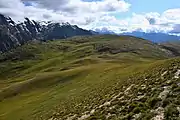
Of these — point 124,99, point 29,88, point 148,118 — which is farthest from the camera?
point 29,88

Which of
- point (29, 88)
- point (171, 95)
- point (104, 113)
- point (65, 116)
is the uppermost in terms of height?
point (171, 95)

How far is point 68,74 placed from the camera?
308 ft

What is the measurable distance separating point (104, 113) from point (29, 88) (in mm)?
63320

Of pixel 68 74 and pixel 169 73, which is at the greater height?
pixel 169 73

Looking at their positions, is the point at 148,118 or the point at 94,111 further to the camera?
the point at 94,111

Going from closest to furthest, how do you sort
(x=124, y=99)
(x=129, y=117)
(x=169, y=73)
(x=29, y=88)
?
(x=129, y=117) → (x=124, y=99) → (x=169, y=73) → (x=29, y=88)

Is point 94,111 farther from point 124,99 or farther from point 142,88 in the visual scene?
point 142,88

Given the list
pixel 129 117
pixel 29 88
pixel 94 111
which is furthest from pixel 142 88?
pixel 29 88

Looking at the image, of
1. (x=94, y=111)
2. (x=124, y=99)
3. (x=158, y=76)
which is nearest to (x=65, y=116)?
(x=94, y=111)

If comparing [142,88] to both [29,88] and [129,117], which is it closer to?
[129,117]

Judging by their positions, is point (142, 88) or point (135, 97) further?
point (142, 88)

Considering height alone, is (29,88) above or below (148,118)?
below

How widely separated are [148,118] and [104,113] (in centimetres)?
640

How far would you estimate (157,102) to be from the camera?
2617cm
